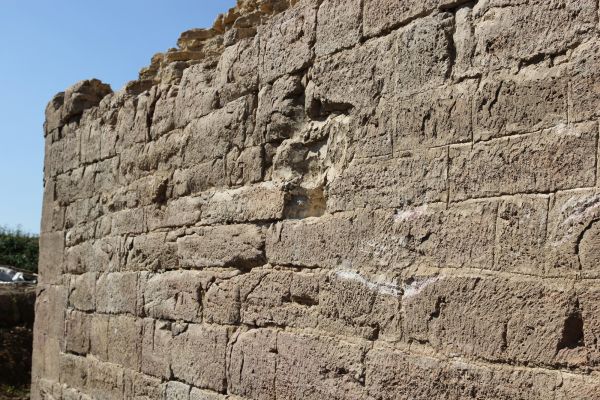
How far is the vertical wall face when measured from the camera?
2.85 meters

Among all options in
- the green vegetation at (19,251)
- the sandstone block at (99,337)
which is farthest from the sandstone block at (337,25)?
the green vegetation at (19,251)

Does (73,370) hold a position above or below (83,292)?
below

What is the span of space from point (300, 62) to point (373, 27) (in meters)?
0.59

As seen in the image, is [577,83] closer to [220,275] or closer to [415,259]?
[415,259]

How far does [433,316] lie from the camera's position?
3.26 meters

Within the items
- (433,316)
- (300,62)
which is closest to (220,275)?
(300,62)

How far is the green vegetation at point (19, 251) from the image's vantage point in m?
17.1

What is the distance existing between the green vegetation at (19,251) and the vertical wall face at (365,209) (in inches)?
466

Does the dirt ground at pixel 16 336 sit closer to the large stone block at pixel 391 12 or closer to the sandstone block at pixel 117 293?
the sandstone block at pixel 117 293

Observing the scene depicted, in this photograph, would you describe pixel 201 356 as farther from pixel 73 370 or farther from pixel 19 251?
pixel 19 251

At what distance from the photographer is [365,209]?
12.0ft

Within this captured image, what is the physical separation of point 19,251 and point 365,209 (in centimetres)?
1546

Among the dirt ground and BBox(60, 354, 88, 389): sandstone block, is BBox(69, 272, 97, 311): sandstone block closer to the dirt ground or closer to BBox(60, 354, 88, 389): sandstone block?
BBox(60, 354, 88, 389): sandstone block

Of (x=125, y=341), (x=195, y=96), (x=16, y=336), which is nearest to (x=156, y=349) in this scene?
(x=125, y=341)
